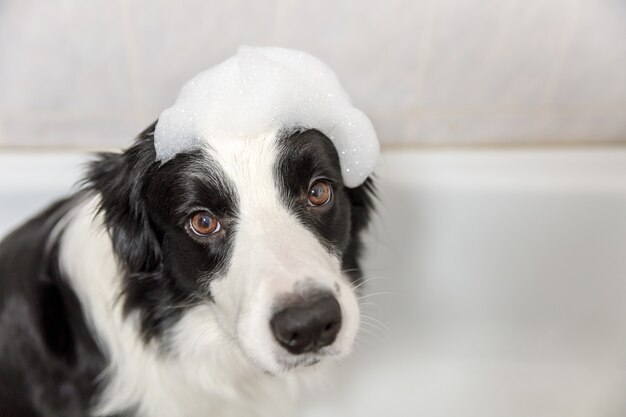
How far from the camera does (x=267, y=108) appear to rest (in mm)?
1367

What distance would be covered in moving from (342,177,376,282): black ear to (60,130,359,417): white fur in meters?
0.23

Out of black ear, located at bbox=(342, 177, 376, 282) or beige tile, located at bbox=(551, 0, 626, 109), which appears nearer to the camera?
black ear, located at bbox=(342, 177, 376, 282)

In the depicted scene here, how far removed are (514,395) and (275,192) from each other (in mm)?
1307

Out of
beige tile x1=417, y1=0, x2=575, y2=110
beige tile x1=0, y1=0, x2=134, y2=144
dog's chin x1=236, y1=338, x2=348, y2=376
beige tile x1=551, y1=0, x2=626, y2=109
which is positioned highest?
beige tile x1=551, y1=0, x2=626, y2=109

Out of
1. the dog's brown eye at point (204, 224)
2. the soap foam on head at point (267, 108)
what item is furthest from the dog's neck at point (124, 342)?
the soap foam on head at point (267, 108)

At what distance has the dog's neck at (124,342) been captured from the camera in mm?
1513

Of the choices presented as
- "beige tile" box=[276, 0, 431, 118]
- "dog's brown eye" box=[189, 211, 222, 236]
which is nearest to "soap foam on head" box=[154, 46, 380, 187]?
"dog's brown eye" box=[189, 211, 222, 236]

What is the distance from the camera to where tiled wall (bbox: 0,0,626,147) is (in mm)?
1943

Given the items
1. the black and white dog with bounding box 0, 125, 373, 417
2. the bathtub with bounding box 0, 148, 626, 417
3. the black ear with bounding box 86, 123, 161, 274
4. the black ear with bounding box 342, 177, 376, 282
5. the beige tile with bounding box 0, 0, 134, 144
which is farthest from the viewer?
the bathtub with bounding box 0, 148, 626, 417

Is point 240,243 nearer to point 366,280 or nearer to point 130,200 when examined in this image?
point 130,200

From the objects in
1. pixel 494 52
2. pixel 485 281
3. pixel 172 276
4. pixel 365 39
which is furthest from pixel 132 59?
pixel 485 281

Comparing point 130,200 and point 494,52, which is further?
point 494,52

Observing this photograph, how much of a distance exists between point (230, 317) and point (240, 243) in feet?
0.56

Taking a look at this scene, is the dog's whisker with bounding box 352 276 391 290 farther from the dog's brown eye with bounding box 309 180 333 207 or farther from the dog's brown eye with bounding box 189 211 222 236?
the dog's brown eye with bounding box 189 211 222 236
